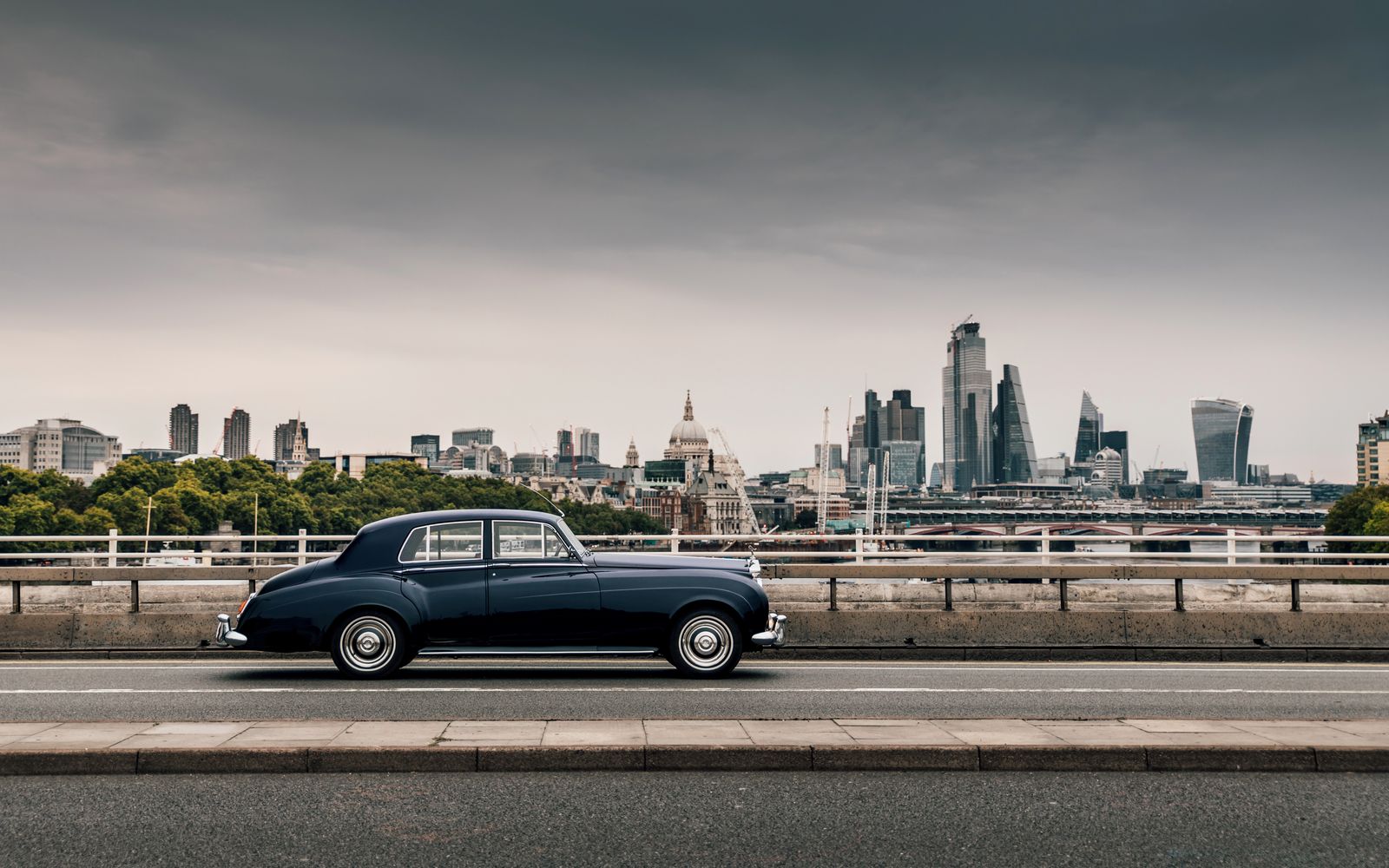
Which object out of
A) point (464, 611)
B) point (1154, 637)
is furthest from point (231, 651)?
point (1154, 637)

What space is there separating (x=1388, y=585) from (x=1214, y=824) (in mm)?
19666

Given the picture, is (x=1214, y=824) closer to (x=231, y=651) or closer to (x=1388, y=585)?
(x=231, y=651)

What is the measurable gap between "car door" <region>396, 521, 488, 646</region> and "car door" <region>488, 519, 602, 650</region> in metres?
0.14

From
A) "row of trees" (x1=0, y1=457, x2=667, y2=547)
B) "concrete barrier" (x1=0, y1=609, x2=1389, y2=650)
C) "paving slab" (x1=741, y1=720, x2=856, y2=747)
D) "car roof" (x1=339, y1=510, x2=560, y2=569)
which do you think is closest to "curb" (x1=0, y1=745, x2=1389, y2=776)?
"paving slab" (x1=741, y1=720, x2=856, y2=747)

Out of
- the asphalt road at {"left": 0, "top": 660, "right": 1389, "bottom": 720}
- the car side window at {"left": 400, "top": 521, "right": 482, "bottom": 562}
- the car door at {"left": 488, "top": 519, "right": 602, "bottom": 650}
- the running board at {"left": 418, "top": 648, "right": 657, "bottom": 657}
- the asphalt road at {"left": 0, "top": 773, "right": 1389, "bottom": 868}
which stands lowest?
the asphalt road at {"left": 0, "top": 660, "right": 1389, "bottom": 720}

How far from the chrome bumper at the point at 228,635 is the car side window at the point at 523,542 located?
8.97 ft

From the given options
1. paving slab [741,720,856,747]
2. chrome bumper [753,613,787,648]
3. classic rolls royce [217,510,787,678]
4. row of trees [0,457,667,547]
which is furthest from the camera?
row of trees [0,457,667,547]

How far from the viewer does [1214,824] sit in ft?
24.5

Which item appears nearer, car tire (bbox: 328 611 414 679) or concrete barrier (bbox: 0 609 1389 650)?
car tire (bbox: 328 611 414 679)

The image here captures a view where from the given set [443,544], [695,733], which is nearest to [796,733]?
[695,733]

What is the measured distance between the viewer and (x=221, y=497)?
126500 millimetres

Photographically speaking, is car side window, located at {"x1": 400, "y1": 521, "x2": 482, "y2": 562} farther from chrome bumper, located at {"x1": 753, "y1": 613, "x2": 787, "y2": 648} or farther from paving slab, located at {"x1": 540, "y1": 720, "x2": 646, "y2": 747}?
paving slab, located at {"x1": 540, "y1": 720, "x2": 646, "y2": 747}

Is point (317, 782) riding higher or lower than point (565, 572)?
lower

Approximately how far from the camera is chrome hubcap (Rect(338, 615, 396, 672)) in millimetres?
13398
